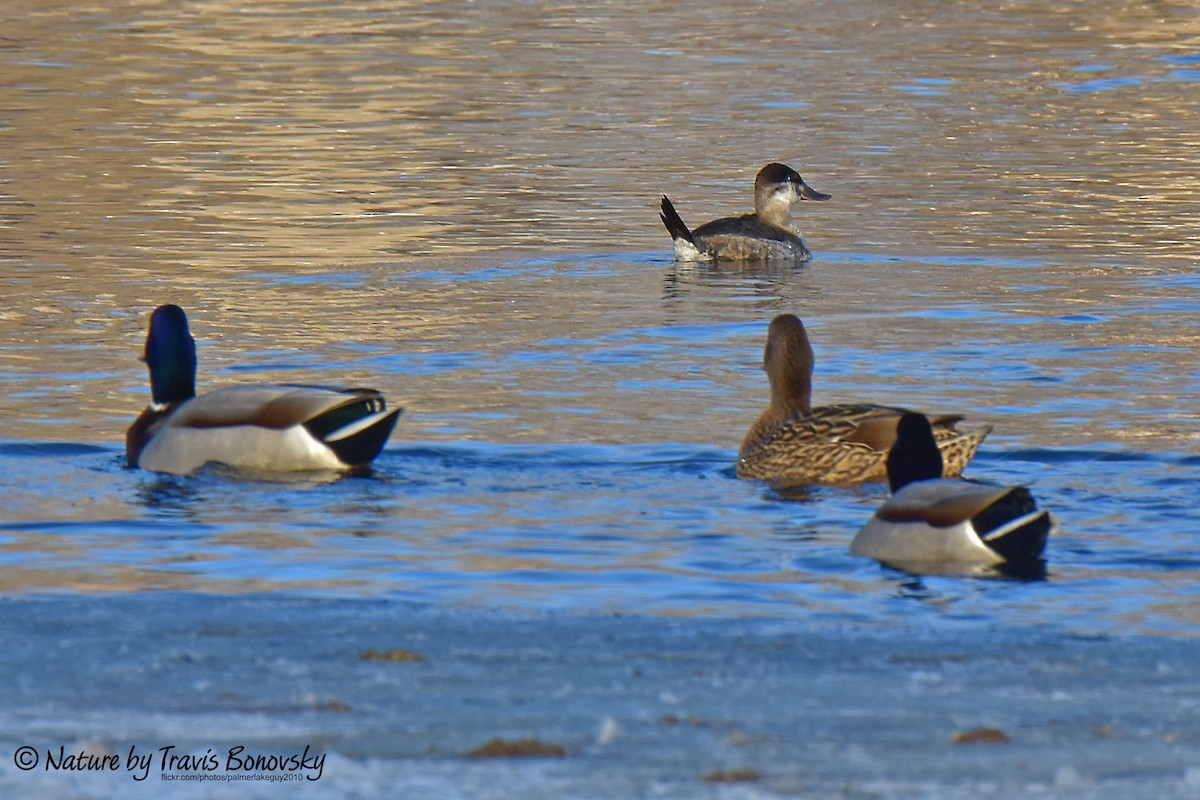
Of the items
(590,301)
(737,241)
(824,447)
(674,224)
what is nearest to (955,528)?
(824,447)

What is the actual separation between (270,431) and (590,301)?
593cm

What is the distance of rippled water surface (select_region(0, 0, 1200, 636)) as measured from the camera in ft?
27.8

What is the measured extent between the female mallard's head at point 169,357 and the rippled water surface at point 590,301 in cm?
45

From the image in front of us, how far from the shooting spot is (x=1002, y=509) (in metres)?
7.96

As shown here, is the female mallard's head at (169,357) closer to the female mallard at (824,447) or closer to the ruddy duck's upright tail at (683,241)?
the female mallard at (824,447)

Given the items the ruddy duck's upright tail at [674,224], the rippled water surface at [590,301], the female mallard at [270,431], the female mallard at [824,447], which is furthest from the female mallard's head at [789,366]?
the ruddy duck's upright tail at [674,224]

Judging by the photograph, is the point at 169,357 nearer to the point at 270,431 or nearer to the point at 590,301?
the point at 270,431

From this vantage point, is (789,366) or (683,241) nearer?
(789,366)

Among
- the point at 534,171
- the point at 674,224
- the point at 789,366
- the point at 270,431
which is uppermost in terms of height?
the point at 534,171

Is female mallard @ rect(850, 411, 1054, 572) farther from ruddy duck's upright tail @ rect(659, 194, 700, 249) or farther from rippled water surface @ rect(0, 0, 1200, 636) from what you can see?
ruddy duck's upright tail @ rect(659, 194, 700, 249)

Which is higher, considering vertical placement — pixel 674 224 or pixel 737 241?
pixel 674 224

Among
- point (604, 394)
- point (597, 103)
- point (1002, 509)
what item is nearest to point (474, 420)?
point (604, 394)

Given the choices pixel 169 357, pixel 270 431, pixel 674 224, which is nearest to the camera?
pixel 270 431

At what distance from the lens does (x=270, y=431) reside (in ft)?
33.0
